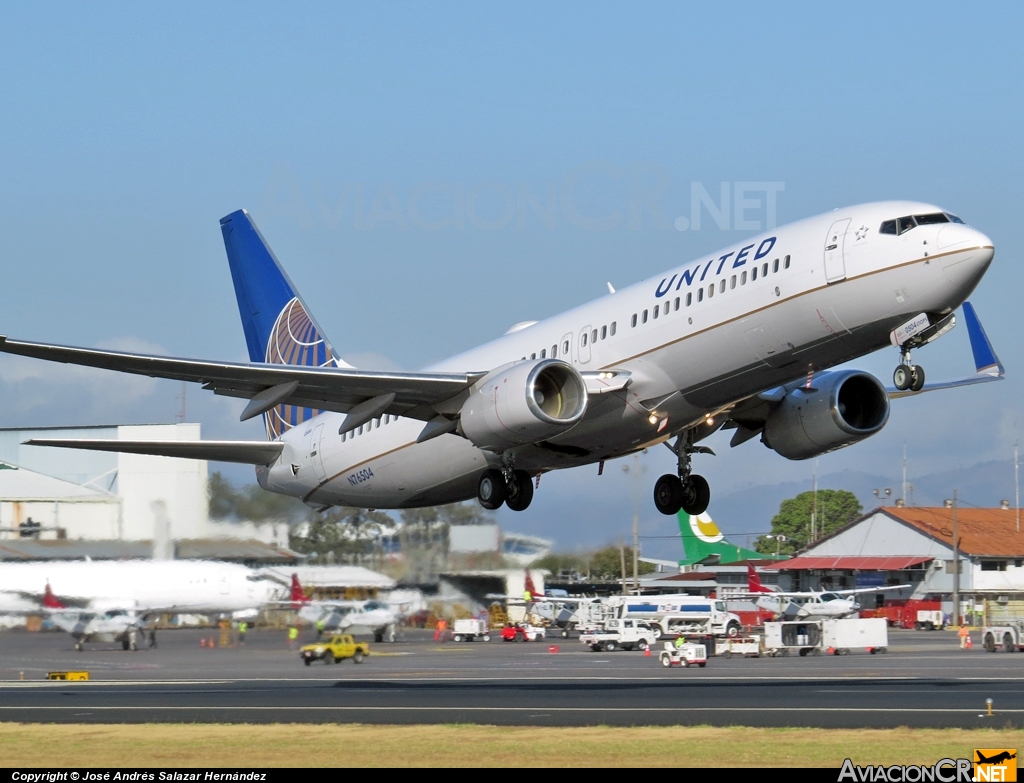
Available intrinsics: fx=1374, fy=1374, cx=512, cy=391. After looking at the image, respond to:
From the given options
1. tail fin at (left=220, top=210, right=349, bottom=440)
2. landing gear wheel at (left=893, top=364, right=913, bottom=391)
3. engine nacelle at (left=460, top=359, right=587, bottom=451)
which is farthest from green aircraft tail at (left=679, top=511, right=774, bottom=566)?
landing gear wheel at (left=893, top=364, right=913, bottom=391)

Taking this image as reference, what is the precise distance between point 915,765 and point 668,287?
40.8 ft

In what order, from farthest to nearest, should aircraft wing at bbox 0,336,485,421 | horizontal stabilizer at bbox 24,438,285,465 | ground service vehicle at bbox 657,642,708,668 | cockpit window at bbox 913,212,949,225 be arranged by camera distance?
1. ground service vehicle at bbox 657,642,708,668
2. horizontal stabilizer at bbox 24,438,285,465
3. aircraft wing at bbox 0,336,485,421
4. cockpit window at bbox 913,212,949,225

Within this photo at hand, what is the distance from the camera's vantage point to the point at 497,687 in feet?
139

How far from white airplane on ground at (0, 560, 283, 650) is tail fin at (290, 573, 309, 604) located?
74cm

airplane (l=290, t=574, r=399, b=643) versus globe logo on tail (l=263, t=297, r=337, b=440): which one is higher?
globe logo on tail (l=263, t=297, r=337, b=440)

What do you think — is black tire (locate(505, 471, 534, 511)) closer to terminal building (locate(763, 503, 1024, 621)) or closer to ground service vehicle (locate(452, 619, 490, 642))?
ground service vehicle (locate(452, 619, 490, 642))

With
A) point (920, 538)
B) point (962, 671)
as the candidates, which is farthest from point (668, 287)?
point (920, 538)

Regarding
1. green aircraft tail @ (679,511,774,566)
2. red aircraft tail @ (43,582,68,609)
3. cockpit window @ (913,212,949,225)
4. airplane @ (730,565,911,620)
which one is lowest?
airplane @ (730,565,911,620)

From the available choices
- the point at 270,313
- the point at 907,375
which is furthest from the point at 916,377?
the point at 270,313

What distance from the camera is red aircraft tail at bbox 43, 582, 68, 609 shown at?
173ft

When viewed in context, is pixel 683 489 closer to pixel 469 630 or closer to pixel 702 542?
pixel 469 630

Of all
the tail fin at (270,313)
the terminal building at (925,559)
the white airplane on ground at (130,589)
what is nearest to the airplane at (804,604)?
the terminal building at (925,559)

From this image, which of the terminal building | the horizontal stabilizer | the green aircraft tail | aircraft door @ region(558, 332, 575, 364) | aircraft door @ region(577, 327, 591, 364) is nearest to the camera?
aircraft door @ region(577, 327, 591, 364)

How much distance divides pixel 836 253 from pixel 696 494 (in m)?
10.2
